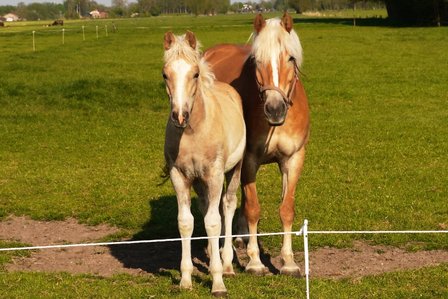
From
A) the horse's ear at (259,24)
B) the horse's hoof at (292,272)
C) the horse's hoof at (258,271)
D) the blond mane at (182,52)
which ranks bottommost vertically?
the horse's hoof at (258,271)

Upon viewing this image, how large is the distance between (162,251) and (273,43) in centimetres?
338

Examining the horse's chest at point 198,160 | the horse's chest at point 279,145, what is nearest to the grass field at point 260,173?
the horse's chest at point 198,160

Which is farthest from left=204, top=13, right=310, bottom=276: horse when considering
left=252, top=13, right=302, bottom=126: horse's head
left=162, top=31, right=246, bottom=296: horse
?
left=162, top=31, right=246, bottom=296: horse

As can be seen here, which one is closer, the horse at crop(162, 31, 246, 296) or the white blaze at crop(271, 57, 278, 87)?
the horse at crop(162, 31, 246, 296)

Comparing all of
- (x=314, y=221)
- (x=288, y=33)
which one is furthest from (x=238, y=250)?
(x=288, y=33)

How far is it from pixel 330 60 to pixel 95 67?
1114 cm

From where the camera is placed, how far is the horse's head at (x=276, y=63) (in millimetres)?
7312

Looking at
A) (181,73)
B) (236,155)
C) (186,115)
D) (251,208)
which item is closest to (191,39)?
(181,73)

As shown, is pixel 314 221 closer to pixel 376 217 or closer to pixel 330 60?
pixel 376 217

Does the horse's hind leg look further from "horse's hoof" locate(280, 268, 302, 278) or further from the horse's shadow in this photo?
"horse's hoof" locate(280, 268, 302, 278)

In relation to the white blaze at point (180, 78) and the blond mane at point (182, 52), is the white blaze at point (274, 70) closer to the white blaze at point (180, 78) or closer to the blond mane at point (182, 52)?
the blond mane at point (182, 52)

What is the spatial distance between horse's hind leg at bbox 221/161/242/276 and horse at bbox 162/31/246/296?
372 mm

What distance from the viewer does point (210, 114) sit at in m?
7.38

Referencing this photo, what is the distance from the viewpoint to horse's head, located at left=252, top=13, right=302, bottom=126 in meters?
7.31
